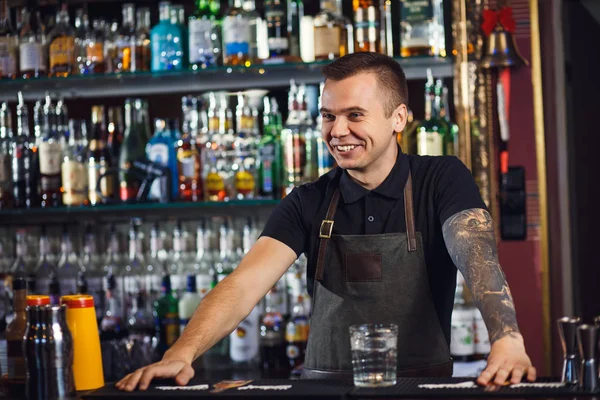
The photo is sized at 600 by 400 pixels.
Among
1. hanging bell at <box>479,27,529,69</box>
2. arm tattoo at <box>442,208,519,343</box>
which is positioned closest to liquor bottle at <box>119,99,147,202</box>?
hanging bell at <box>479,27,529,69</box>

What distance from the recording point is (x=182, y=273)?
3.65m

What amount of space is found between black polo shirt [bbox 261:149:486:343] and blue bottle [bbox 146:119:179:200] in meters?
1.11

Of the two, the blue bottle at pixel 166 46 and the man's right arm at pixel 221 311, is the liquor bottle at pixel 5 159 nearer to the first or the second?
the blue bottle at pixel 166 46

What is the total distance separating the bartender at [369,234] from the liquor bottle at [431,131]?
0.86 metres

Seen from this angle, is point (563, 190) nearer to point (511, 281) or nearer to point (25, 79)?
point (511, 281)

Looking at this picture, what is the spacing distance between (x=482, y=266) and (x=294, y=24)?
1.77 metres

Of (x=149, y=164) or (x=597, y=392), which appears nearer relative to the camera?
(x=597, y=392)

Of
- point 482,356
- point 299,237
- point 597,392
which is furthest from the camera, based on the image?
point 482,356

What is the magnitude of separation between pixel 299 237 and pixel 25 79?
1647 mm

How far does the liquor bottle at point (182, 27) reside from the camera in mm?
3557

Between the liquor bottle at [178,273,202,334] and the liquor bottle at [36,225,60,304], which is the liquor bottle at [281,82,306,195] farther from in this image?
the liquor bottle at [36,225,60,304]

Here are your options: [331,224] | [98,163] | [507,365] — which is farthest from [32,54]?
[507,365]

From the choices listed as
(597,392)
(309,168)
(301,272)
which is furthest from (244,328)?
(597,392)

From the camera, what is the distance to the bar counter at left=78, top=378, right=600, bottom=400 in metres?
1.66
